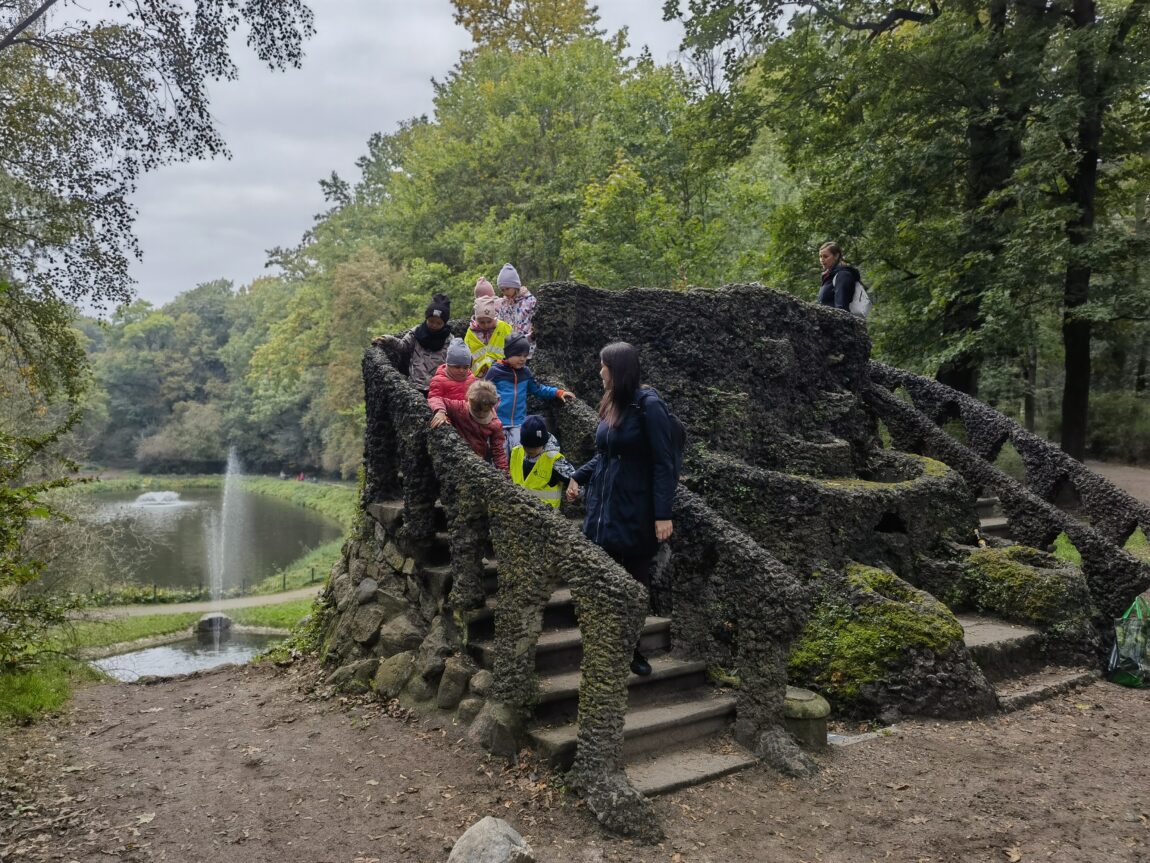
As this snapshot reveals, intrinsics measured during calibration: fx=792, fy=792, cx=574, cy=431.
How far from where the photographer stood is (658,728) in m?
4.64

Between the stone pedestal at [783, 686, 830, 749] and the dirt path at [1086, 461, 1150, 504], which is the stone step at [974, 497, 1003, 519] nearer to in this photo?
the stone pedestal at [783, 686, 830, 749]

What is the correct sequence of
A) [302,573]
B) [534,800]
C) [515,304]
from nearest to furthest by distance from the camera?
[534,800], [515,304], [302,573]

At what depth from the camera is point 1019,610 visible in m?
6.85

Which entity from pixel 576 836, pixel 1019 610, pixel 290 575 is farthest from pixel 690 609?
pixel 290 575

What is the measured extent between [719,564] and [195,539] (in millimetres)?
37839

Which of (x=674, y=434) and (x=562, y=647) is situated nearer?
(x=674, y=434)

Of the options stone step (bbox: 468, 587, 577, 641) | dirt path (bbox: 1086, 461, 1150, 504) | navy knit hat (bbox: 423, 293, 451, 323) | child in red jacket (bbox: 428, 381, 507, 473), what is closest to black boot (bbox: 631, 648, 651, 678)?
stone step (bbox: 468, 587, 577, 641)

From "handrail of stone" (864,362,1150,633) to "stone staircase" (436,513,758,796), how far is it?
4.42 meters

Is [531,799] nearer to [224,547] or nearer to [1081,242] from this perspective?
[1081,242]

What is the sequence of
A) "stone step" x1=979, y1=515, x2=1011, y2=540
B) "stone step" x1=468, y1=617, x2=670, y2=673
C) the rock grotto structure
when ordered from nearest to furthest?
the rock grotto structure
"stone step" x1=468, y1=617, x2=670, y2=673
"stone step" x1=979, y1=515, x2=1011, y2=540

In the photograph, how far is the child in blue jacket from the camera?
235 inches

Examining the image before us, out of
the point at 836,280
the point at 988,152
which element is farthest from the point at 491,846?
the point at 988,152

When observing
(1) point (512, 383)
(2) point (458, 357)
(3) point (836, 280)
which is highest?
(3) point (836, 280)

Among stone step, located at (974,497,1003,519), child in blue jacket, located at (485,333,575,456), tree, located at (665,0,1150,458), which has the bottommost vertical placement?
stone step, located at (974,497,1003,519)
